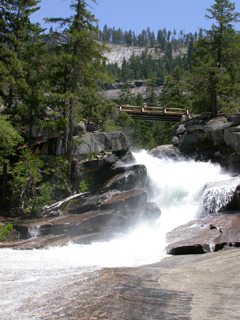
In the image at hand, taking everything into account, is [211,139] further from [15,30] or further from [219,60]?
[15,30]

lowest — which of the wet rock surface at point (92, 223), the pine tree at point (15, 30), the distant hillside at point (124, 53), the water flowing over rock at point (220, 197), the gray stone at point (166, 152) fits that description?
the wet rock surface at point (92, 223)

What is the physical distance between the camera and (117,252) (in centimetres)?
1224

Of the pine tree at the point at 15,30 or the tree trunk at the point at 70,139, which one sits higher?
the pine tree at the point at 15,30

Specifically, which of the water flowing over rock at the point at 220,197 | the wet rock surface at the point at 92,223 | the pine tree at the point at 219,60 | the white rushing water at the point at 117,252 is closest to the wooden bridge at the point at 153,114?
the pine tree at the point at 219,60

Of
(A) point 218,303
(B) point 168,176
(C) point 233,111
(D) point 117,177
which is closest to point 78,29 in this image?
(D) point 117,177

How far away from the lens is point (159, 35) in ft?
655

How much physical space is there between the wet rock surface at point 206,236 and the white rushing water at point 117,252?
823mm

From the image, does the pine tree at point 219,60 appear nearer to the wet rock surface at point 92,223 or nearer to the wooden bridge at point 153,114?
the wooden bridge at point 153,114

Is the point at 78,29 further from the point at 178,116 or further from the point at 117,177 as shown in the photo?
the point at 178,116

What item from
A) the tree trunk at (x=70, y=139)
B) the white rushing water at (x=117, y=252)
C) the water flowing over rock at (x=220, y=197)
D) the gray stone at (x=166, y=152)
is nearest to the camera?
the white rushing water at (x=117, y=252)

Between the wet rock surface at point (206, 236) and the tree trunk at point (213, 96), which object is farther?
the tree trunk at point (213, 96)

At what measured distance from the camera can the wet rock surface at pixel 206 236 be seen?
10859 mm

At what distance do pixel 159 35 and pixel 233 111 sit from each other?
193 meters

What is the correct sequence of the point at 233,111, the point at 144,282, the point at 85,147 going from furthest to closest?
the point at 233,111 < the point at 85,147 < the point at 144,282
